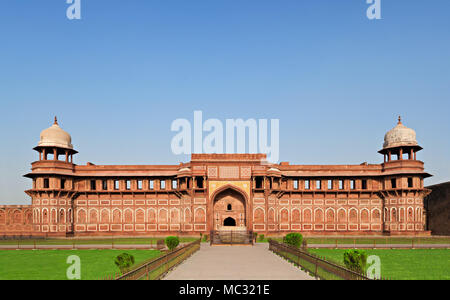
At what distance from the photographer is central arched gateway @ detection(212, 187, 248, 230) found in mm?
41250

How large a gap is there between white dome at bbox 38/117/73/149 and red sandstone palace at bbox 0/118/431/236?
0.38ft

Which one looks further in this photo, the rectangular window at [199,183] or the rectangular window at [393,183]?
the rectangular window at [199,183]

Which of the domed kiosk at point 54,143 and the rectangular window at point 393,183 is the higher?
the domed kiosk at point 54,143

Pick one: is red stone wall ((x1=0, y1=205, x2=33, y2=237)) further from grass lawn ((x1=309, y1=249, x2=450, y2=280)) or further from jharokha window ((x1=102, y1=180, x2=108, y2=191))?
grass lawn ((x1=309, y1=249, x2=450, y2=280))

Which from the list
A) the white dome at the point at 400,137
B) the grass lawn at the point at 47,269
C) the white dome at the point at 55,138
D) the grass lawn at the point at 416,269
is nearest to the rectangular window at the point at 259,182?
the white dome at the point at 400,137

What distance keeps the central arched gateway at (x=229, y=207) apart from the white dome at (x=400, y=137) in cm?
1776

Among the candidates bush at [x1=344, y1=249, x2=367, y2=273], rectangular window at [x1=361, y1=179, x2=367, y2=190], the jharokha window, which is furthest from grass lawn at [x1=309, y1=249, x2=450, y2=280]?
the jharokha window

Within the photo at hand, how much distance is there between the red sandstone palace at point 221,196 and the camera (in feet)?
132

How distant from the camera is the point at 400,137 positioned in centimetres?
4175

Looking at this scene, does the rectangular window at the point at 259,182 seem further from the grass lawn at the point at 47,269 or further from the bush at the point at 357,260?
the bush at the point at 357,260

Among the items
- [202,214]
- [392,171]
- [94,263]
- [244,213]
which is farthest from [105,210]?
[392,171]

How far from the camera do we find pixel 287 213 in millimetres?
42375
